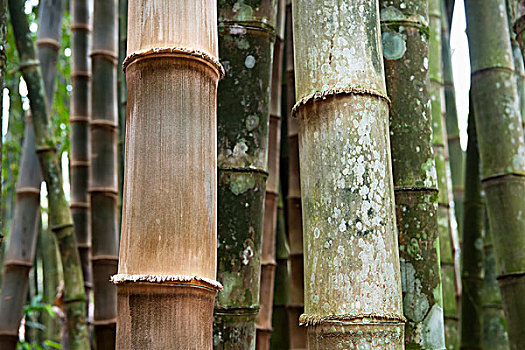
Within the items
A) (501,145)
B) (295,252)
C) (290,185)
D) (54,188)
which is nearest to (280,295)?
(295,252)

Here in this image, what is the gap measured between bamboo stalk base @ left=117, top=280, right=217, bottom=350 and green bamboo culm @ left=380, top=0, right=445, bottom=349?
0.58 metres

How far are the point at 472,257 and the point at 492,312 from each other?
20 cm

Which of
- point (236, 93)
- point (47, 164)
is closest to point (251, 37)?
point (236, 93)

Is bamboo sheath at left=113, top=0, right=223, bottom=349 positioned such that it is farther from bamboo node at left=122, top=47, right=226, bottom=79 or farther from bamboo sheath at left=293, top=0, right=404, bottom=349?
bamboo sheath at left=293, top=0, right=404, bottom=349

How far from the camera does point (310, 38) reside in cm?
93

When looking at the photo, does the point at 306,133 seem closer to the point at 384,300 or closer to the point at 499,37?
the point at 384,300

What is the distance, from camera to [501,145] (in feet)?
5.58

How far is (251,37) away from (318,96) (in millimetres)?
488

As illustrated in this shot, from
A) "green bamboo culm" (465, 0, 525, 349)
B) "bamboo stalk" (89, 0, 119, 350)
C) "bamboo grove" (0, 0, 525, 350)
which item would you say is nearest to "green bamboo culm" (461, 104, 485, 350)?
"bamboo grove" (0, 0, 525, 350)

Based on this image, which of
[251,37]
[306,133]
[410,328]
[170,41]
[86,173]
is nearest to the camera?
[170,41]

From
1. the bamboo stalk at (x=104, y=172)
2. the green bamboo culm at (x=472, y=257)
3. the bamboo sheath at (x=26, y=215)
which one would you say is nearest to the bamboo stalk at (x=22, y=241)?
the bamboo sheath at (x=26, y=215)

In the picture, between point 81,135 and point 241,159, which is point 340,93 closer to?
point 241,159

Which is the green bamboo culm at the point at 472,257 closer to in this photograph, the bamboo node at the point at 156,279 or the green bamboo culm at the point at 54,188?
the green bamboo culm at the point at 54,188

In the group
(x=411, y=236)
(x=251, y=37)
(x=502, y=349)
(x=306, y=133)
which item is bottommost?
(x=502, y=349)
